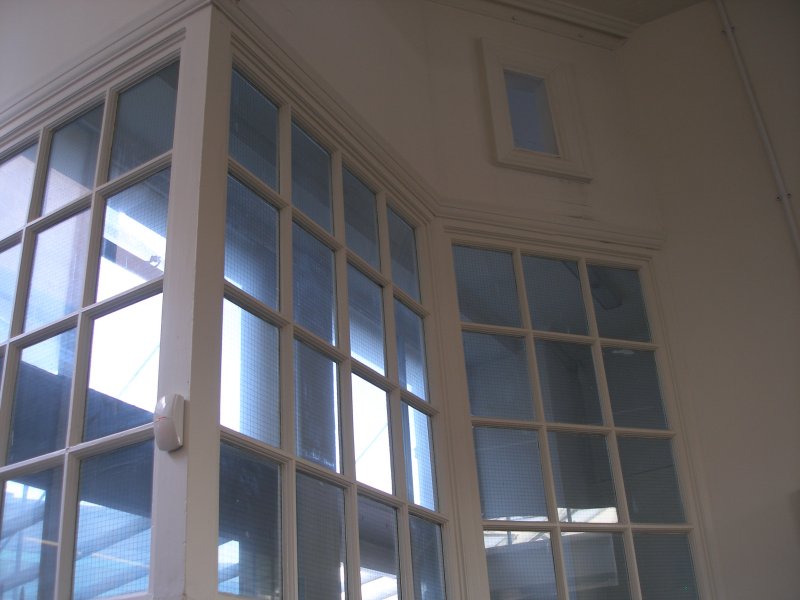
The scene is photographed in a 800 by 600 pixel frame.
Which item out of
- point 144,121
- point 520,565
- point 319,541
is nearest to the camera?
point 319,541

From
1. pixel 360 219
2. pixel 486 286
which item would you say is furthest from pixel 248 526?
pixel 486 286

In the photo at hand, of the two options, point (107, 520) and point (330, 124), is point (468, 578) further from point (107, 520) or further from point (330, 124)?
point (330, 124)

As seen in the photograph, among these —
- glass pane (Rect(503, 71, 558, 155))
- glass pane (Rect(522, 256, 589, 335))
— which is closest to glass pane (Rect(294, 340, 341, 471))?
glass pane (Rect(522, 256, 589, 335))

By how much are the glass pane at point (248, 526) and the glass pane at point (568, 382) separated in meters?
1.21

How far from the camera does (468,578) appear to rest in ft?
8.06

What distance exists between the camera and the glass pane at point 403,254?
2.73 m

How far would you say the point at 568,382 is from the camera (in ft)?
9.50

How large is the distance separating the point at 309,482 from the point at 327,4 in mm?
1446

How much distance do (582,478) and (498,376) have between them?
39 cm

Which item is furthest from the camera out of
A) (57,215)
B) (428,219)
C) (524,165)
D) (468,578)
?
(524,165)

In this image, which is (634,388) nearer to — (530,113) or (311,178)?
(530,113)

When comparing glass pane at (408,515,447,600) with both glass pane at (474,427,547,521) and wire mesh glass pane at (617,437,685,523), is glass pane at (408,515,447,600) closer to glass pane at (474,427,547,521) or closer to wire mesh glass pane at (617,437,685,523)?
glass pane at (474,427,547,521)

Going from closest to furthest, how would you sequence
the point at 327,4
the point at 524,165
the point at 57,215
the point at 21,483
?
the point at 21,483
the point at 57,215
the point at 327,4
the point at 524,165

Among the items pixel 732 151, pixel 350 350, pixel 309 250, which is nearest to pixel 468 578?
pixel 350 350
